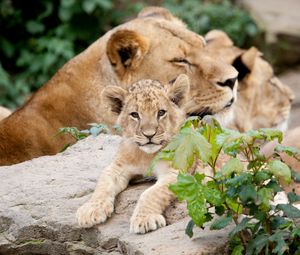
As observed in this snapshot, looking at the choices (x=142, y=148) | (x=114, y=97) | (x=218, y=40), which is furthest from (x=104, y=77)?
(x=218, y=40)

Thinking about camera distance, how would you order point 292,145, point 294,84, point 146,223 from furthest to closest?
1. point 294,84
2. point 292,145
3. point 146,223

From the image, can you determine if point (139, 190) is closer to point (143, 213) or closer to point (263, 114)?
point (143, 213)

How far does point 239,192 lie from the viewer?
12.5 feet

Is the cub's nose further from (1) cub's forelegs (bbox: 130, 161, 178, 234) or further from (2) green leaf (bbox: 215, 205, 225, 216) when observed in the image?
(2) green leaf (bbox: 215, 205, 225, 216)

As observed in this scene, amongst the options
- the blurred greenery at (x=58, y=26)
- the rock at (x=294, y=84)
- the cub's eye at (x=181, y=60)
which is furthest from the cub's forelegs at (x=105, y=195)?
the blurred greenery at (x=58, y=26)

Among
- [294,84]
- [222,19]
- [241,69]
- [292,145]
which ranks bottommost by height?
[294,84]

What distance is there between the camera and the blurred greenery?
35.8 ft

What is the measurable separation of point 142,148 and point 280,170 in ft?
2.32

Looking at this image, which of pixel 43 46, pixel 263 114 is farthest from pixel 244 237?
pixel 43 46

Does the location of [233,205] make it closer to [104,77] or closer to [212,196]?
[212,196]

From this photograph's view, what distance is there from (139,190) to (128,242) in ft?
1.69

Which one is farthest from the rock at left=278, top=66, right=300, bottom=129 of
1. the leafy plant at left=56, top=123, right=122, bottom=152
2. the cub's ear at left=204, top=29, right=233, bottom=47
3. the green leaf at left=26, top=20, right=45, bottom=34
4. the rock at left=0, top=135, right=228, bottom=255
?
the rock at left=0, top=135, right=228, bottom=255

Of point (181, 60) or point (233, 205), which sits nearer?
point (233, 205)

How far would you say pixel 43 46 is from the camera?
1102 centimetres
